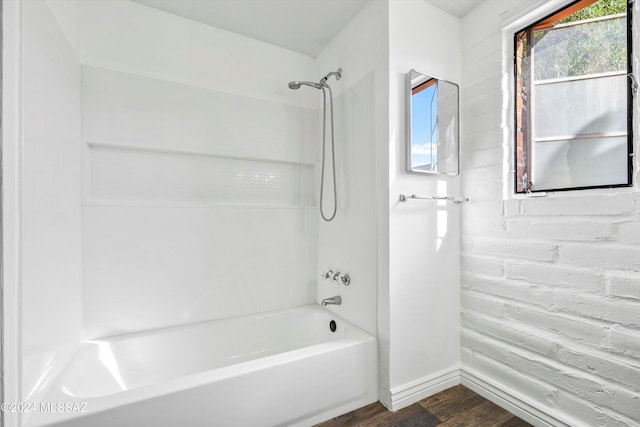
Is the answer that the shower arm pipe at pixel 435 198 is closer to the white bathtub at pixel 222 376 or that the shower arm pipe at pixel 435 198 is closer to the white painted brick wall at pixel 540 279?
the white painted brick wall at pixel 540 279

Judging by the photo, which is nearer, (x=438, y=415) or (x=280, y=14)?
(x=438, y=415)

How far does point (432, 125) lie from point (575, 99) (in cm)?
64

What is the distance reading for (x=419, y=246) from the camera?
1.65 meters

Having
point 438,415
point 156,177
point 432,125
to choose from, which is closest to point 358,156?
point 432,125

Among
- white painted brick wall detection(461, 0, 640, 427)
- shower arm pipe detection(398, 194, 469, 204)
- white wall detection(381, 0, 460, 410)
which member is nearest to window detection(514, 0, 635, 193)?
white painted brick wall detection(461, 0, 640, 427)

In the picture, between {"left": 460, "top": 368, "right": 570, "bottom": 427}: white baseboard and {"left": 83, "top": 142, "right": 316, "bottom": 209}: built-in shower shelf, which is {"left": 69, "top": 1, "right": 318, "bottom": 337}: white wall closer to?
{"left": 83, "top": 142, "right": 316, "bottom": 209}: built-in shower shelf

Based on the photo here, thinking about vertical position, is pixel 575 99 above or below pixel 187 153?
above

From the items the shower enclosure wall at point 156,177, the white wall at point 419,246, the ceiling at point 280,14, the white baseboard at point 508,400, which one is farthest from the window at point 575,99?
the white baseboard at point 508,400

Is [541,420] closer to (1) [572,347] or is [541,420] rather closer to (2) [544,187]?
(1) [572,347]

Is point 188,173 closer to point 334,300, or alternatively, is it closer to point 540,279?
point 334,300

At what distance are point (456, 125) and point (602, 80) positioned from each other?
633mm

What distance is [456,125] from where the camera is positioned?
1.75m

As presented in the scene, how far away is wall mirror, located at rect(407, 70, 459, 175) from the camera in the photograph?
5.27ft

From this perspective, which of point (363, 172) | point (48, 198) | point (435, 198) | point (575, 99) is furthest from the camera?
point (363, 172)
